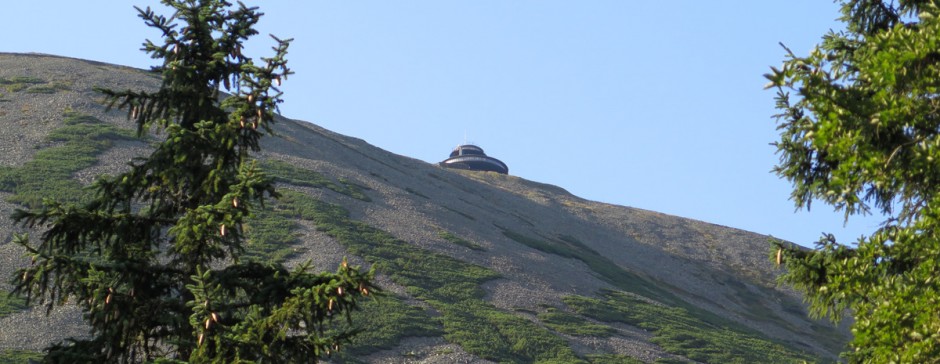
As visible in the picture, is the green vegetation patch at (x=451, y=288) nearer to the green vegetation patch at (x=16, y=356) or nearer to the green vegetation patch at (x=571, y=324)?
the green vegetation patch at (x=571, y=324)

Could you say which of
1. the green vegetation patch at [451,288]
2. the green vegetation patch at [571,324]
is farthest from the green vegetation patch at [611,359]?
the green vegetation patch at [571,324]

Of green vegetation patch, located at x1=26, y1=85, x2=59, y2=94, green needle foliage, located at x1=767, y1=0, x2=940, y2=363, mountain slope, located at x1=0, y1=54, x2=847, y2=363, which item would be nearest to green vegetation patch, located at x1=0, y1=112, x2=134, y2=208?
mountain slope, located at x1=0, y1=54, x2=847, y2=363

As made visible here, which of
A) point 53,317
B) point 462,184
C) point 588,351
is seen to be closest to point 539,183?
point 462,184

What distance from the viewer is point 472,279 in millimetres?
60188

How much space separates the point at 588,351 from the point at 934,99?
38.6 meters

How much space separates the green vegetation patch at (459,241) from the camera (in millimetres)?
68750

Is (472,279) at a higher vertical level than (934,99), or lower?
lower

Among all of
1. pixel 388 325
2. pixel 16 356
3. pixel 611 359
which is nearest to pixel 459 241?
pixel 611 359

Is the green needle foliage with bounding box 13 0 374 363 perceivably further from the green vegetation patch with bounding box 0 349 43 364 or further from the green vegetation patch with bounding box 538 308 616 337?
the green vegetation patch with bounding box 538 308 616 337

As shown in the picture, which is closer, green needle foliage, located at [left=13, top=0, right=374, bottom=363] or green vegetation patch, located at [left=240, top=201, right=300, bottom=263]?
green needle foliage, located at [left=13, top=0, right=374, bottom=363]

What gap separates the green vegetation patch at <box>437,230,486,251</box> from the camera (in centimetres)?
6875

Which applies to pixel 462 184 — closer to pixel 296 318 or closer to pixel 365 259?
pixel 365 259

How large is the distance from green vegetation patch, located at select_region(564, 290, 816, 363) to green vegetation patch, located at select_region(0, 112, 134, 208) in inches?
1228

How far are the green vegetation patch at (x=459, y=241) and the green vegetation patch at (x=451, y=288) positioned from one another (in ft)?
14.5
